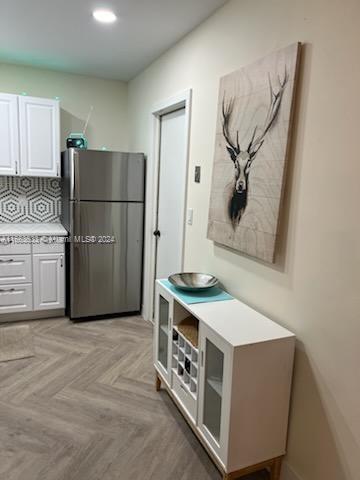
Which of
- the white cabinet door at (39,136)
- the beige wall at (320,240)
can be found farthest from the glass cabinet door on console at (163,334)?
the white cabinet door at (39,136)

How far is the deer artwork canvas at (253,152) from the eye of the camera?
1756 millimetres

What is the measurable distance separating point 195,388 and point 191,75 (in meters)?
2.18

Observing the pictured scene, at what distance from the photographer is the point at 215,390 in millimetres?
1836

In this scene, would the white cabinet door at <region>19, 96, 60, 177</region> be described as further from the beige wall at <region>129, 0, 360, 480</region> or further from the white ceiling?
the beige wall at <region>129, 0, 360, 480</region>

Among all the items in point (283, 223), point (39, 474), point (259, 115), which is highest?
point (259, 115)

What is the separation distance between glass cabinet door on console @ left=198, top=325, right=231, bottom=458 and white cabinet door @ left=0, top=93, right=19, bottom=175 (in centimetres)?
274

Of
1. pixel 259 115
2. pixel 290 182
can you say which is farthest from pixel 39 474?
pixel 259 115

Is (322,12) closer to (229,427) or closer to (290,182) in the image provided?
(290,182)

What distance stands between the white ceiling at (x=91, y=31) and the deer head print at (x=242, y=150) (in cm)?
77

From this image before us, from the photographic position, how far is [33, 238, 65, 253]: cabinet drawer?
3.56 meters

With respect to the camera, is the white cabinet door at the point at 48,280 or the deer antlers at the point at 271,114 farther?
the white cabinet door at the point at 48,280

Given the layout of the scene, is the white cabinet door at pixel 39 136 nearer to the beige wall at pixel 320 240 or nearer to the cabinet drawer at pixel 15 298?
the cabinet drawer at pixel 15 298

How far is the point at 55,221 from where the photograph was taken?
4141 mm

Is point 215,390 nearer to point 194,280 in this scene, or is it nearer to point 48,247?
point 194,280
